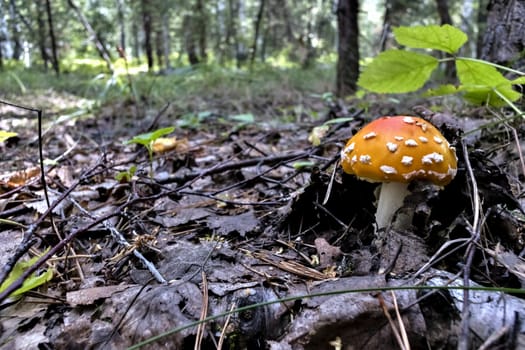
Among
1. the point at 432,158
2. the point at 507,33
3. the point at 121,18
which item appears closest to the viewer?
the point at 432,158

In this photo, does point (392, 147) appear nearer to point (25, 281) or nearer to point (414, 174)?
point (414, 174)

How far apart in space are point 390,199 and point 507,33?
240 cm

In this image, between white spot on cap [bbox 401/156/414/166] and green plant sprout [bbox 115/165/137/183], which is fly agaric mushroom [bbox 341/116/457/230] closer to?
white spot on cap [bbox 401/156/414/166]

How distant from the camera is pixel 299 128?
4.47m

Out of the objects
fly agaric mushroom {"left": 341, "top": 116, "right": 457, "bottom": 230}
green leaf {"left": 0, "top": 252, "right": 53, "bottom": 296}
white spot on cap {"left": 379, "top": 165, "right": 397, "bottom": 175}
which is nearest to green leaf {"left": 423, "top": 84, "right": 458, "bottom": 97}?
fly agaric mushroom {"left": 341, "top": 116, "right": 457, "bottom": 230}

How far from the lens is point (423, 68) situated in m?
1.81

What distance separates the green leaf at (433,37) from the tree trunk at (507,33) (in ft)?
5.76

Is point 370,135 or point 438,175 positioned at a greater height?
point 370,135

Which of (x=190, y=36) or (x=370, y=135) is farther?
(x=190, y=36)

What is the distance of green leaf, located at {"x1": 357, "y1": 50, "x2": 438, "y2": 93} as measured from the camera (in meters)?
1.79

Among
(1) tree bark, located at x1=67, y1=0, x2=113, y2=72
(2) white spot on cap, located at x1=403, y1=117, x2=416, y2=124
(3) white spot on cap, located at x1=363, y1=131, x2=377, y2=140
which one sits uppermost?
(1) tree bark, located at x1=67, y1=0, x2=113, y2=72

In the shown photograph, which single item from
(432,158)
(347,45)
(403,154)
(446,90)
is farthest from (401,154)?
(347,45)

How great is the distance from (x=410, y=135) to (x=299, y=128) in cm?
293

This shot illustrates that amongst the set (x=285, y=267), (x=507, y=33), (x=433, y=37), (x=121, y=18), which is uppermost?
(x=121, y=18)
